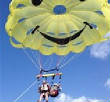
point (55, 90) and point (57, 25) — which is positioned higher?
point (57, 25)

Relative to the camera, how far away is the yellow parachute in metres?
27.1

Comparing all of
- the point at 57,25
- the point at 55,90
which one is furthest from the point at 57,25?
the point at 55,90

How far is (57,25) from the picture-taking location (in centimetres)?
2866

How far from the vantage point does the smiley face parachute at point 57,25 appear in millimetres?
27109

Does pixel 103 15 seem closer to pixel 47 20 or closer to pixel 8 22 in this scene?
pixel 47 20

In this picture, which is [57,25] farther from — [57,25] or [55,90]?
[55,90]

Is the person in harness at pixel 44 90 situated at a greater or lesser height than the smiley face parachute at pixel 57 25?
lesser

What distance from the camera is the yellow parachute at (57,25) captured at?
27.1m

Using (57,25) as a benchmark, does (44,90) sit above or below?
below

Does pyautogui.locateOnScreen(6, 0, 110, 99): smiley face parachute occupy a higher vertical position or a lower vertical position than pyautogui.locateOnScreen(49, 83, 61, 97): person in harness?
higher

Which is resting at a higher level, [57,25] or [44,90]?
[57,25]

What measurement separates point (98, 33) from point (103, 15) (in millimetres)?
1406

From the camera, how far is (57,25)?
28656 millimetres

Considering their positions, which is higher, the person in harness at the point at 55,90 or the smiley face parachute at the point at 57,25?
the smiley face parachute at the point at 57,25
